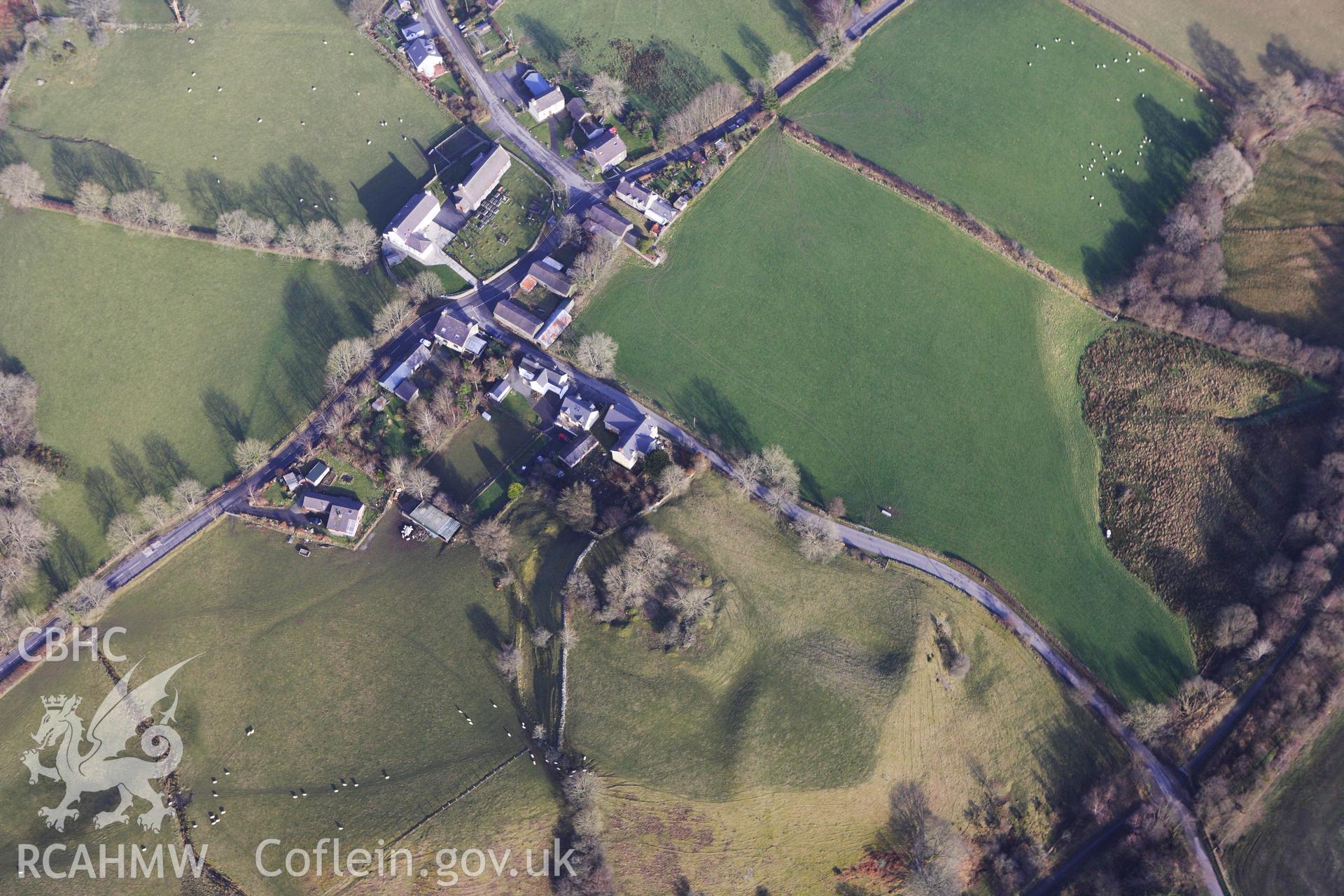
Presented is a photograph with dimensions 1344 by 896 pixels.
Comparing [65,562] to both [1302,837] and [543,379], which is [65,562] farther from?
[1302,837]

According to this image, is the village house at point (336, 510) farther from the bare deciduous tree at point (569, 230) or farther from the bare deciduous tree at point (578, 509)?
the bare deciduous tree at point (569, 230)

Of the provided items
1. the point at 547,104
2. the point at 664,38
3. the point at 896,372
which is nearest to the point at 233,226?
the point at 547,104

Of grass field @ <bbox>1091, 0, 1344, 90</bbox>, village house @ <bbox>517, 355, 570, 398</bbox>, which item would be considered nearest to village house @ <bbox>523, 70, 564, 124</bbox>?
village house @ <bbox>517, 355, 570, 398</bbox>

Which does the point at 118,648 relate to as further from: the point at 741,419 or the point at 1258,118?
the point at 1258,118

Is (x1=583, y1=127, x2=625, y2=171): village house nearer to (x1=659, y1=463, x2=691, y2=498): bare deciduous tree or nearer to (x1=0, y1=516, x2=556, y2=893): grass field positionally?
(x1=659, y1=463, x2=691, y2=498): bare deciduous tree

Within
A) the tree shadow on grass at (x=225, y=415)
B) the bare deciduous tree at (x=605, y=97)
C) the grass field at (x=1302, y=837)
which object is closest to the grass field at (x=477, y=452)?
the tree shadow on grass at (x=225, y=415)
